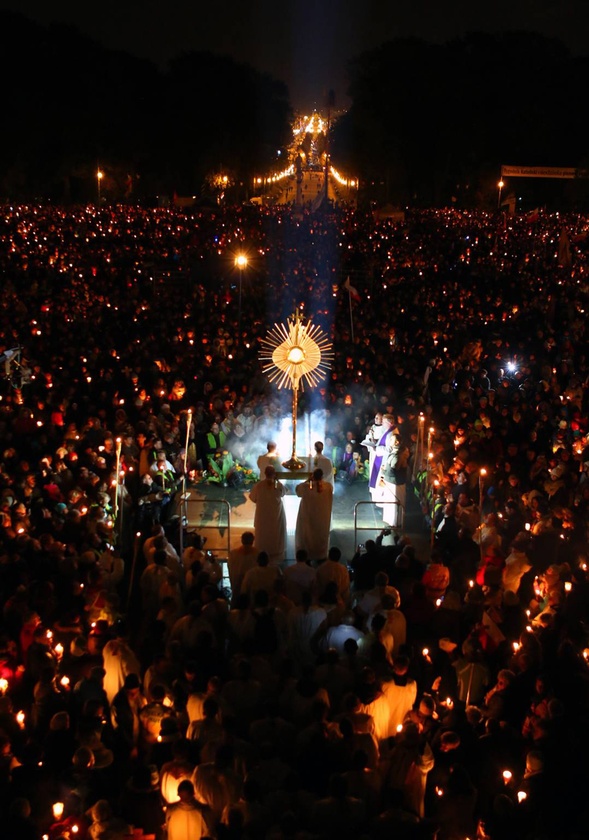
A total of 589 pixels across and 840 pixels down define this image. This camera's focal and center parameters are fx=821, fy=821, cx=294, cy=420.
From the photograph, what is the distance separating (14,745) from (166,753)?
105 cm

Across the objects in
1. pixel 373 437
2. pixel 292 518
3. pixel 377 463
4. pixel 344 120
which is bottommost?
pixel 292 518

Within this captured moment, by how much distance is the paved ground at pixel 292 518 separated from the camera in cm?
1061

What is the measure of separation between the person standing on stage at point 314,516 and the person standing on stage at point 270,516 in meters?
0.21

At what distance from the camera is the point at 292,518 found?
1127 centimetres

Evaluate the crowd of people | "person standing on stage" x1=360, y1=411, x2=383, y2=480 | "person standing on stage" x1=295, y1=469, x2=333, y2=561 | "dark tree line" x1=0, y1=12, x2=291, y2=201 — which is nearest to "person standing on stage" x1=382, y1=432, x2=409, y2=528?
the crowd of people

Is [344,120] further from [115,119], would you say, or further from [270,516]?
[270,516]

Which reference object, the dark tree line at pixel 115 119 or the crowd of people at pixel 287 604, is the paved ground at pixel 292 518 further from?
the dark tree line at pixel 115 119

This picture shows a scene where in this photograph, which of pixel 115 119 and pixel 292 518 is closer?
pixel 292 518

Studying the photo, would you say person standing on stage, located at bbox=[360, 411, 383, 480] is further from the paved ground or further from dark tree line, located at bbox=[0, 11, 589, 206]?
dark tree line, located at bbox=[0, 11, 589, 206]

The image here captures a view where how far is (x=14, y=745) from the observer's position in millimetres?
5684

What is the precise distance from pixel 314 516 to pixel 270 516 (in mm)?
518

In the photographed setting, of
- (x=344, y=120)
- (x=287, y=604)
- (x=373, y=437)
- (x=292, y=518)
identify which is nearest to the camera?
(x=287, y=604)

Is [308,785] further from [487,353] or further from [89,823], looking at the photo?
[487,353]

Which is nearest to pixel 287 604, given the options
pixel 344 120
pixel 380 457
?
pixel 380 457
